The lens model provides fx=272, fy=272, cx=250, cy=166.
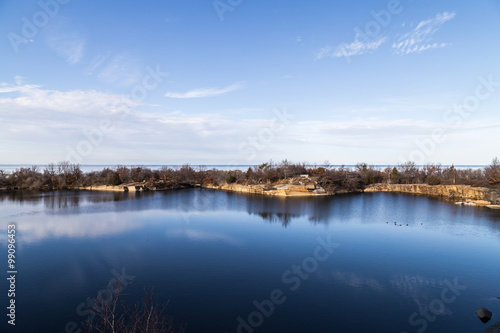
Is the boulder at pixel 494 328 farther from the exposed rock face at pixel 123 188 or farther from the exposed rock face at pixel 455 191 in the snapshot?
the exposed rock face at pixel 123 188

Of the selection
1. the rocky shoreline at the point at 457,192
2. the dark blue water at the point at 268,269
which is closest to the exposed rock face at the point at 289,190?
the rocky shoreline at the point at 457,192

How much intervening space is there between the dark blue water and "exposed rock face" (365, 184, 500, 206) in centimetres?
1780

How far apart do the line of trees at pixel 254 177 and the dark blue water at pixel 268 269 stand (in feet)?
107

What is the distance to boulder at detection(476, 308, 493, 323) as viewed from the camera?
12.2 metres

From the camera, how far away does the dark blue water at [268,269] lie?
12258mm

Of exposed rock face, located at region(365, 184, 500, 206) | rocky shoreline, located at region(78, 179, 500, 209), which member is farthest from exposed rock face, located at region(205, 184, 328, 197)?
exposed rock face, located at region(365, 184, 500, 206)

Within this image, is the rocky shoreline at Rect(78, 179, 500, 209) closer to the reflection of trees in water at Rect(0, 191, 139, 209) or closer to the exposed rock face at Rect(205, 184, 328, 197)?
the exposed rock face at Rect(205, 184, 328, 197)

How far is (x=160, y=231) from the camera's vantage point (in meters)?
27.3

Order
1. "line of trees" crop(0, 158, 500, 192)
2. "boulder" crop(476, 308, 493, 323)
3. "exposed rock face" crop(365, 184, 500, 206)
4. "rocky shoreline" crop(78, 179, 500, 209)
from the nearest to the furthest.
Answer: "boulder" crop(476, 308, 493, 323), "exposed rock face" crop(365, 184, 500, 206), "rocky shoreline" crop(78, 179, 500, 209), "line of trees" crop(0, 158, 500, 192)

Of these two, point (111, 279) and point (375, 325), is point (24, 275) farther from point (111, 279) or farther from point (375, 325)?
point (375, 325)

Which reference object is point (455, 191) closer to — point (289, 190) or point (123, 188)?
point (289, 190)

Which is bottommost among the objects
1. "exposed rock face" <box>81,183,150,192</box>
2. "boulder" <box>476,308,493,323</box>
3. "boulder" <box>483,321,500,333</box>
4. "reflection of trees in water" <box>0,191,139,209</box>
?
"boulder" <box>476,308,493,323</box>

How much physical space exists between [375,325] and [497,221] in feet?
104

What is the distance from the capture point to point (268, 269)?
1775cm
